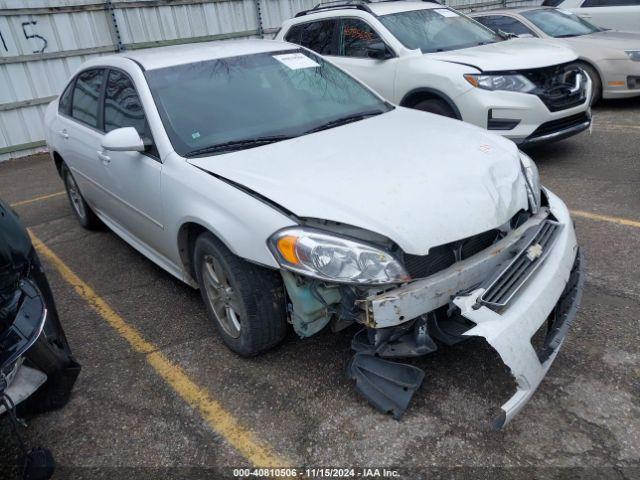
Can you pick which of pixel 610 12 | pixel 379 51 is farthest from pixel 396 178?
pixel 610 12

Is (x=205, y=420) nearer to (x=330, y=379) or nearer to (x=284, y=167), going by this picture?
(x=330, y=379)

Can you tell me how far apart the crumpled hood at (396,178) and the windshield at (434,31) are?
10.7 feet

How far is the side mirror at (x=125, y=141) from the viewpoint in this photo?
3.13 m

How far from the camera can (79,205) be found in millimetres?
5113

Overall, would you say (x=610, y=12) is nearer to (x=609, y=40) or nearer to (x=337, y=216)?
(x=609, y=40)

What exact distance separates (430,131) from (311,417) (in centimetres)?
177

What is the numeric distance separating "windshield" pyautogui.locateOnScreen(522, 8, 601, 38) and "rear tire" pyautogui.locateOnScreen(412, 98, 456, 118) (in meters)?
3.53

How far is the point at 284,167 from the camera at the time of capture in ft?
9.00

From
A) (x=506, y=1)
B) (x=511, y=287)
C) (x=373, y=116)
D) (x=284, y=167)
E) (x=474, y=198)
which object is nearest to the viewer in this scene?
(x=511, y=287)

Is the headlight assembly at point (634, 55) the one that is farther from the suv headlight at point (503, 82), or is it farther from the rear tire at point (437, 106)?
the rear tire at point (437, 106)

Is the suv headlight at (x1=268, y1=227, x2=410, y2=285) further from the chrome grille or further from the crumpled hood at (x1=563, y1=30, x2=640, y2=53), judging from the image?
the crumpled hood at (x1=563, y1=30, x2=640, y2=53)

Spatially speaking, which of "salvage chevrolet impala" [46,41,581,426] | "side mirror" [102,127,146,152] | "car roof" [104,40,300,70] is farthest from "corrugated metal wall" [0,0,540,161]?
"side mirror" [102,127,146,152]

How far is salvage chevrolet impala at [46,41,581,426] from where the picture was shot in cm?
229

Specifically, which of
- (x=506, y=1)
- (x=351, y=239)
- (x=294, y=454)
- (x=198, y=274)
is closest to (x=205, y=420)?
(x=294, y=454)
